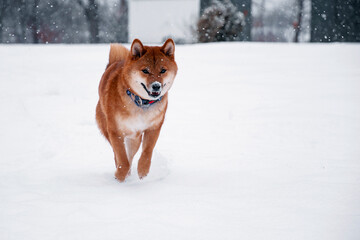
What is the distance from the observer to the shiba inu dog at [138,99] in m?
3.35

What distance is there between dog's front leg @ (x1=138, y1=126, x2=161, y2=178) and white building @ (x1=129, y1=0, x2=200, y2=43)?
17.7 metres

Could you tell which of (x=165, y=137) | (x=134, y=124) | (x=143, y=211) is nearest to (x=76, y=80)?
(x=165, y=137)

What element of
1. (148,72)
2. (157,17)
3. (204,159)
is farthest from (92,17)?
(148,72)

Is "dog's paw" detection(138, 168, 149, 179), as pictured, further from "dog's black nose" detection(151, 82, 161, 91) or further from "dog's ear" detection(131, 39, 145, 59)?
"dog's ear" detection(131, 39, 145, 59)

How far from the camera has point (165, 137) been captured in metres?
5.30

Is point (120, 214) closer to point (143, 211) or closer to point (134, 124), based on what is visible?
point (143, 211)

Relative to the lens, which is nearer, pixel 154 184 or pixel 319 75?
pixel 154 184

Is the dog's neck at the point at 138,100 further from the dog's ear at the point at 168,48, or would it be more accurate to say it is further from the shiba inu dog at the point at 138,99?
the dog's ear at the point at 168,48

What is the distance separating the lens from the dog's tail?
4141 mm

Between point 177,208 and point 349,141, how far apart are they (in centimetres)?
305

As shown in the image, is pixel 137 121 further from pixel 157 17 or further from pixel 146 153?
pixel 157 17

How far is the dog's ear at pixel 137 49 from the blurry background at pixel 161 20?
28.6 ft

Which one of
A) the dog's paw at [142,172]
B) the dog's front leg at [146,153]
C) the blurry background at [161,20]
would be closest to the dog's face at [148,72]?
the dog's front leg at [146,153]

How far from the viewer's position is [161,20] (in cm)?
2202
